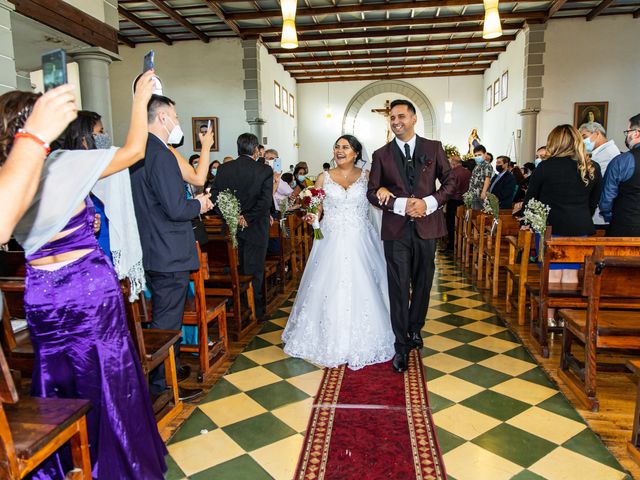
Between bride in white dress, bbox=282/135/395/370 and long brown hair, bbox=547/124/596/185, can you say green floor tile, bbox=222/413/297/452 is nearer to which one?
bride in white dress, bbox=282/135/395/370

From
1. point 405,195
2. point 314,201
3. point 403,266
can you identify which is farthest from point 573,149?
point 314,201

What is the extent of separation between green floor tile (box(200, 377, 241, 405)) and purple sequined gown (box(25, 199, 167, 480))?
109 cm

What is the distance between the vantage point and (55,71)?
1.25 metres

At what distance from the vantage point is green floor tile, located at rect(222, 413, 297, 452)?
8.35 feet

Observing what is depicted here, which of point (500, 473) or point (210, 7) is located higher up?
point (210, 7)

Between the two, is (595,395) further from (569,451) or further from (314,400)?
(314,400)

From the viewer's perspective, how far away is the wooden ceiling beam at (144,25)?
32.6 feet

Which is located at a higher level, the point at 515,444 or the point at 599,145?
the point at 599,145

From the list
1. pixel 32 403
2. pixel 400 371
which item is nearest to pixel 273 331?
pixel 400 371

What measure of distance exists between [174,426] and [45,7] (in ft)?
16.5

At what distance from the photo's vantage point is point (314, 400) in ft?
9.82

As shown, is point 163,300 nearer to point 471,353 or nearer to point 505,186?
point 471,353

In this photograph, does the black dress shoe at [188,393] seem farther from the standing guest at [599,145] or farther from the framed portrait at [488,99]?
the framed portrait at [488,99]

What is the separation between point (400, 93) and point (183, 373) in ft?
53.1
